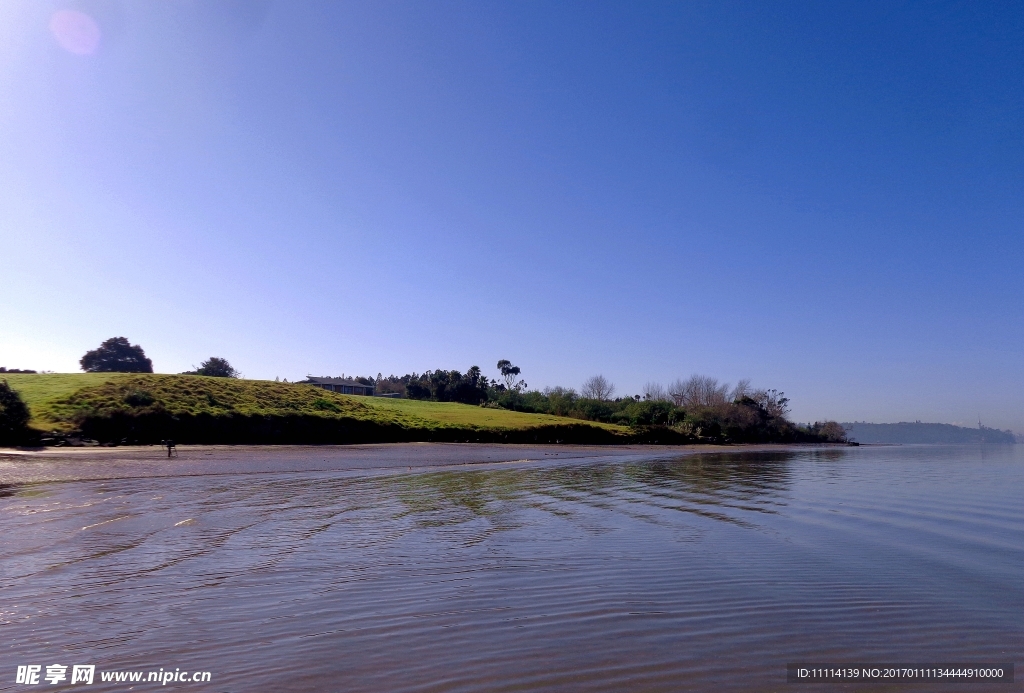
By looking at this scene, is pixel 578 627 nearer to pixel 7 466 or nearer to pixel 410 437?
pixel 7 466

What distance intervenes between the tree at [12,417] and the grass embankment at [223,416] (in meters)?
1.43

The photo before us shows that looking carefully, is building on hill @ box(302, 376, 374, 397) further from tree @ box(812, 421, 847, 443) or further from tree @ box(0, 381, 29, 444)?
tree @ box(812, 421, 847, 443)

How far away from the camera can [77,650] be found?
5.70 metres

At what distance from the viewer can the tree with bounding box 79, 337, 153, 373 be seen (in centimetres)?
8806

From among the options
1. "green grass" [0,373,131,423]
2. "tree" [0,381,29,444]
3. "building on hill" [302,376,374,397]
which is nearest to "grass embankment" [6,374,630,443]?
"green grass" [0,373,131,423]

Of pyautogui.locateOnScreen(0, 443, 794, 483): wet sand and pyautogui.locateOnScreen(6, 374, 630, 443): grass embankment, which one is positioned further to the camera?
pyautogui.locateOnScreen(6, 374, 630, 443): grass embankment

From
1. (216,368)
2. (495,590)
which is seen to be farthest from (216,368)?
(495,590)

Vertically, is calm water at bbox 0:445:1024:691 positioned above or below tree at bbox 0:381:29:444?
below

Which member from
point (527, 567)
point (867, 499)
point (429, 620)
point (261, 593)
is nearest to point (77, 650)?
point (261, 593)

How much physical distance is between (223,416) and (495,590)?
3915 cm

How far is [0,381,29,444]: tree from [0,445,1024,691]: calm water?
18.8 m

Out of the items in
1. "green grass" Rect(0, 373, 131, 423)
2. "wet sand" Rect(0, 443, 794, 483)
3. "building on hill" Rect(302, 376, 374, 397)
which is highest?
"building on hill" Rect(302, 376, 374, 397)

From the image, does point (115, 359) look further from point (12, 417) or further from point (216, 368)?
point (12, 417)

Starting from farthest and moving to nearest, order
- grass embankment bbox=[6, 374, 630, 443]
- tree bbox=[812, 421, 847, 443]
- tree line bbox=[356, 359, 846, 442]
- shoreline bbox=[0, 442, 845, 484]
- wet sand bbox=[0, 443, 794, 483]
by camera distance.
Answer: tree bbox=[812, 421, 847, 443], tree line bbox=[356, 359, 846, 442], grass embankment bbox=[6, 374, 630, 443], wet sand bbox=[0, 443, 794, 483], shoreline bbox=[0, 442, 845, 484]
